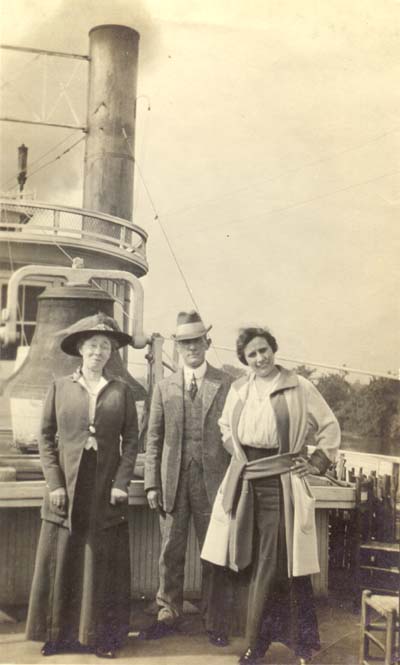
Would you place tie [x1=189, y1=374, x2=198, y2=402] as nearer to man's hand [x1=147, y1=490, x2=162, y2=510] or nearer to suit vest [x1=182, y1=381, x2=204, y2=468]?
suit vest [x1=182, y1=381, x2=204, y2=468]

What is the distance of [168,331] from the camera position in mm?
3945

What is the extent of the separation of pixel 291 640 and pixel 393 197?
2525 millimetres

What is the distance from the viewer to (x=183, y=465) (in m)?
3.07

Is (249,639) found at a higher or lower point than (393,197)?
lower

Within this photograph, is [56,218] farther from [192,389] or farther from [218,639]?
[218,639]

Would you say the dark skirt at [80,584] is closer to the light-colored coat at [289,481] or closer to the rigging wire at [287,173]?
the light-colored coat at [289,481]

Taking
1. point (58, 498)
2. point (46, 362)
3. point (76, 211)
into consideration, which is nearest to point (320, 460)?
point (58, 498)

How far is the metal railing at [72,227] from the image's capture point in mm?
5132

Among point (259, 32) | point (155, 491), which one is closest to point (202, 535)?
point (155, 491)

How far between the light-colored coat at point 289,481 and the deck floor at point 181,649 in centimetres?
42

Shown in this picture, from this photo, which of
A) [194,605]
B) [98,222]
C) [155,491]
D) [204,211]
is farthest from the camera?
[98,222]

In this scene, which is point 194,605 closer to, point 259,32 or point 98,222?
point 259,32

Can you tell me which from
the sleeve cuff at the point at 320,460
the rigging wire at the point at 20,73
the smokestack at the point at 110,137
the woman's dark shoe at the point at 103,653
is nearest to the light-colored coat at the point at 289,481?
→ the sleeve cuff at the point at 320,460

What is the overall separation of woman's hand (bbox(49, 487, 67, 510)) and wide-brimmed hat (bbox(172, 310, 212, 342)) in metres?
0.87
